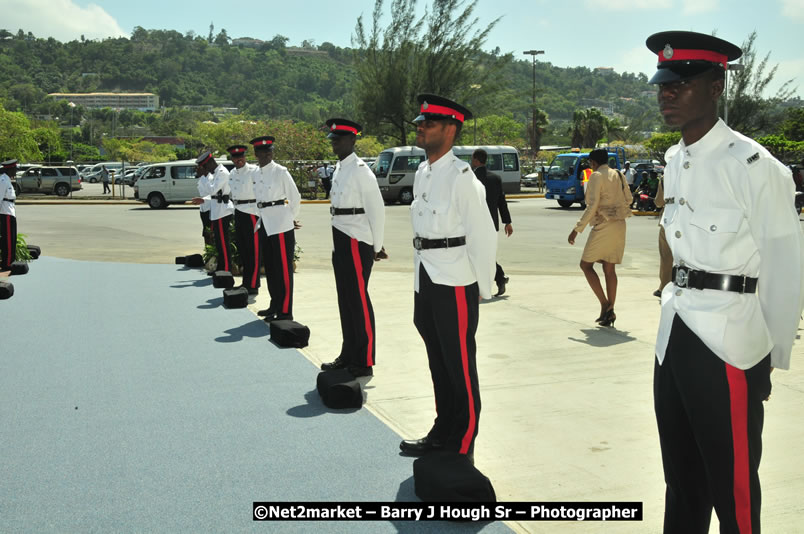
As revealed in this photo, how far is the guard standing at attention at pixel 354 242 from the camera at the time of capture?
669 cm

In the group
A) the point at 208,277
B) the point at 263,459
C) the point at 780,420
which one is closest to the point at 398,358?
the point at 263,459

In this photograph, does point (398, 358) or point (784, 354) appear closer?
point (784, 354)

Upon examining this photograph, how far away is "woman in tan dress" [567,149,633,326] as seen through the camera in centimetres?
835

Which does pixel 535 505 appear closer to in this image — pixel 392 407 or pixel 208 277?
pixel 392 407

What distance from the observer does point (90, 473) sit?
4.44 meters

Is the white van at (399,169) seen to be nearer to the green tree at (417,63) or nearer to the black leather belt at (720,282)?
the green tree at (417,63)

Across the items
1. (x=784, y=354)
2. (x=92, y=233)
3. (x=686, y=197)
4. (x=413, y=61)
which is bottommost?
(x=92, y=233)

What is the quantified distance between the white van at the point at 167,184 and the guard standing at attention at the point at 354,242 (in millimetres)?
26460

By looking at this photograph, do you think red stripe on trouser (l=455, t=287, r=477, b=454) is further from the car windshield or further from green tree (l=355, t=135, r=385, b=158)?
green tree (l=355, t=135, r=385, b=158)

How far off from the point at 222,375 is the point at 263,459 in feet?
6.89

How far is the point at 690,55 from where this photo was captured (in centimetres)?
293

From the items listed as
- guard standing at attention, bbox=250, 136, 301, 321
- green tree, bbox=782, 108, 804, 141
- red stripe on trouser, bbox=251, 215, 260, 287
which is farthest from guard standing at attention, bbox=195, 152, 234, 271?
green tree, bbox=782, 108, 804, 141

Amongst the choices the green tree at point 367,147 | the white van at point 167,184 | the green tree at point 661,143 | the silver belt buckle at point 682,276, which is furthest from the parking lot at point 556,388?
the green tree at point 367,147

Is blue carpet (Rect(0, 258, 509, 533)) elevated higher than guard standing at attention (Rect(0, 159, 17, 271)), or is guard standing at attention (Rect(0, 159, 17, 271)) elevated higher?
guard standing at attention (Rect(0, 159, 17, 271))
